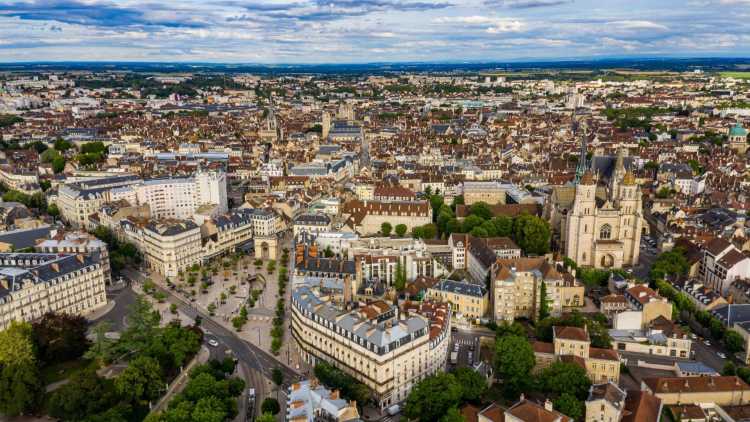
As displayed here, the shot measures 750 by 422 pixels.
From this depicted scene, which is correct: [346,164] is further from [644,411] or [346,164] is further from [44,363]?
[644,411]

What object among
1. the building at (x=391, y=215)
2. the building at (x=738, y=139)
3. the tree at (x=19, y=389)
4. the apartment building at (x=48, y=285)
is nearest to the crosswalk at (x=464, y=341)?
Result: the building at (x=391, y=215)

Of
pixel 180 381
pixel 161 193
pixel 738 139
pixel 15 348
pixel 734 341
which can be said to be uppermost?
pixel 738 139

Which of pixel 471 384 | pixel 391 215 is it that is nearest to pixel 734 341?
pixel 471 384

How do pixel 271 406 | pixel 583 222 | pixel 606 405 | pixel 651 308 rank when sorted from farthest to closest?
pixel 583 222 → pixel 651 308 → pixel 271 406 → pixel 606 405

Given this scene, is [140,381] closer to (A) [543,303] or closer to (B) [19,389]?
(B) [19,389]

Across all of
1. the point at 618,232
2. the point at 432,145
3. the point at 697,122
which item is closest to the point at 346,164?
the point at 432,145

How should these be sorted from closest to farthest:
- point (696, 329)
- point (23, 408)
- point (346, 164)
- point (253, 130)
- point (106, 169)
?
point (23, 408)
point (696, 329)
point (106, 169)
point (346, 164)
point (253, 130)

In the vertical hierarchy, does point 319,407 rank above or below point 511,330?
above

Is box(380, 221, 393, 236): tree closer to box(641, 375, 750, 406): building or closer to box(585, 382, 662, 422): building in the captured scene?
box(641, 375, 750, 406): building
